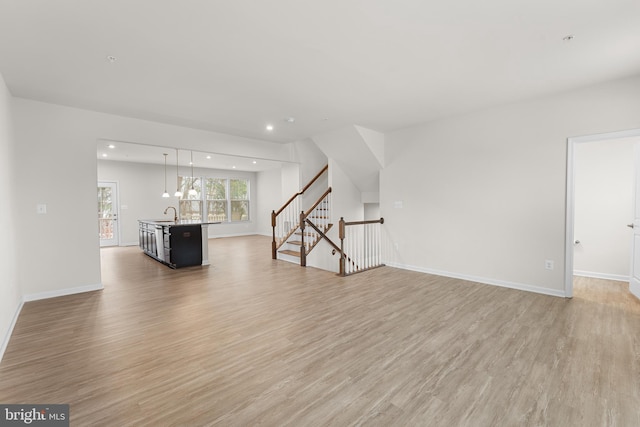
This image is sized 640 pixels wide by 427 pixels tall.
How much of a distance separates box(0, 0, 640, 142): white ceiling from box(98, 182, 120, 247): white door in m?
5.67

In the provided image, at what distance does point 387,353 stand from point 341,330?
1.85 ft

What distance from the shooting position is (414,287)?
4289 millimetres

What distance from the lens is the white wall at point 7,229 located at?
2643 millimetres

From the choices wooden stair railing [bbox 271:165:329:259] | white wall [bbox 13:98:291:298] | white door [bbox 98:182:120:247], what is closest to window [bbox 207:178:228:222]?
white door [bbox 98:182:120:247]

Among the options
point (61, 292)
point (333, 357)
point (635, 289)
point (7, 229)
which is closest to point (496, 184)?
point (635, 289)

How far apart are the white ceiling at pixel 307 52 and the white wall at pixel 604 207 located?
5.70 feet

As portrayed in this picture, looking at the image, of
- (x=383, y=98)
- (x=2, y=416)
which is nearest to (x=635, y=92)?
(x=383, y=98)

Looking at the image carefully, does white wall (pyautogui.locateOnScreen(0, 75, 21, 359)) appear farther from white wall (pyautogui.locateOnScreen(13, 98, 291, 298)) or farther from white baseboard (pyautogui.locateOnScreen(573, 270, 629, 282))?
white baseboard (pyautogui.locateOnScreen(573, 270, 629, 282))

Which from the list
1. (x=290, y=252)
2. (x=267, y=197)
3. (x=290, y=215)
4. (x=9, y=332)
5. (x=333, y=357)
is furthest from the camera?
(x=267, y=197)

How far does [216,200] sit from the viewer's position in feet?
35.5

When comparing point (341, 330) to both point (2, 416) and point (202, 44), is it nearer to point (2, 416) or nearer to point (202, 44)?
point (2, 416)

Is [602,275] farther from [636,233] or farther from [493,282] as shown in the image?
[493,282]

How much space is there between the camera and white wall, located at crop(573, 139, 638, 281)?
441 cm

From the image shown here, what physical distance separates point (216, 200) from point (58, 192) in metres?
6.81
